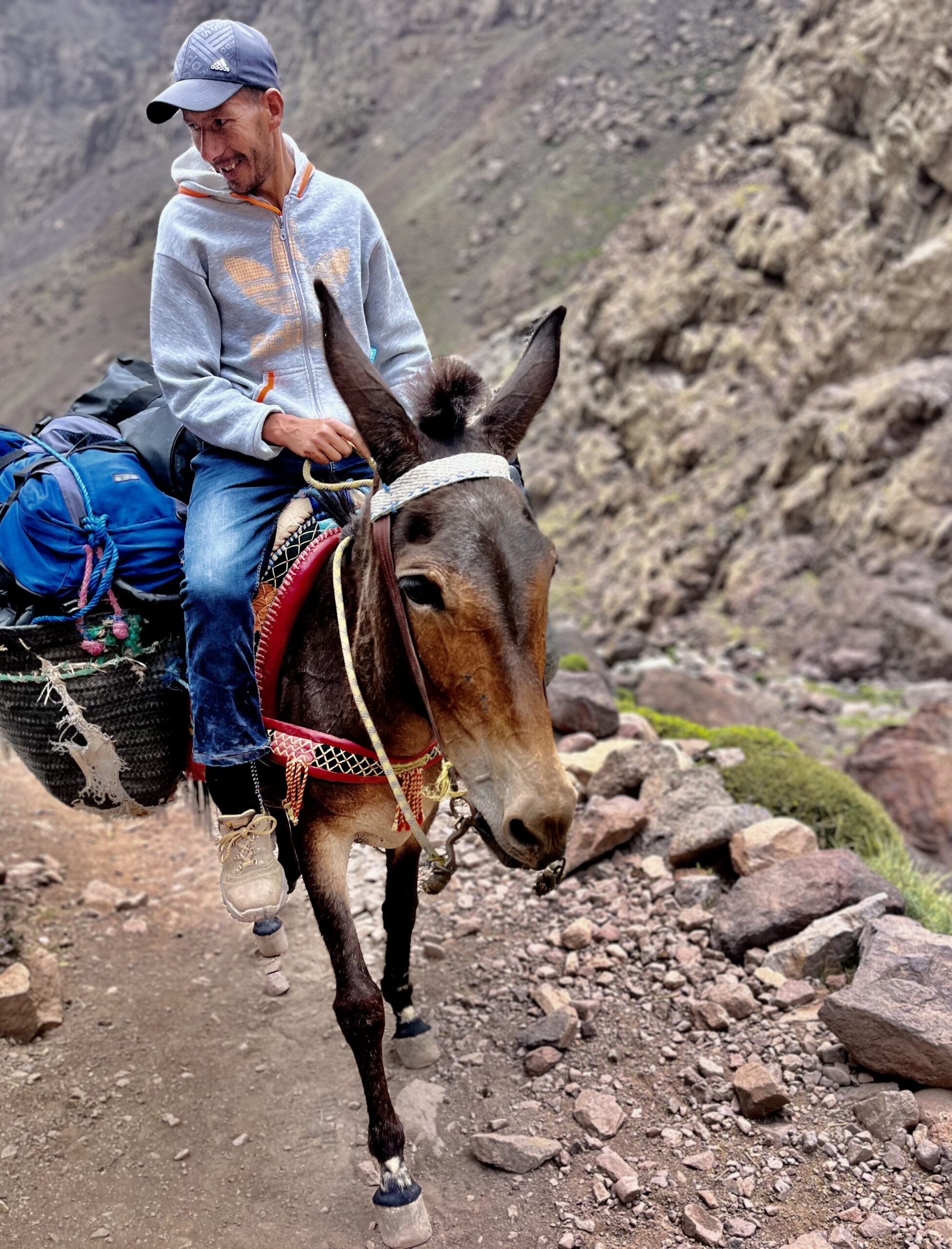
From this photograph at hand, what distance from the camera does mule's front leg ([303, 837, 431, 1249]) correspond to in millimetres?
3047

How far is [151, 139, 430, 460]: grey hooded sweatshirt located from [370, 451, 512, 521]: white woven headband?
2.02 ft

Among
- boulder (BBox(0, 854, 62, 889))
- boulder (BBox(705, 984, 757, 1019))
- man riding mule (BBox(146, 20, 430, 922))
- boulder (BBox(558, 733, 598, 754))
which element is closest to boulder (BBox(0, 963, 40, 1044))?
boulder (BBox(0, 854, 62, 889))

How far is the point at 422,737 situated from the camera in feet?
9.59

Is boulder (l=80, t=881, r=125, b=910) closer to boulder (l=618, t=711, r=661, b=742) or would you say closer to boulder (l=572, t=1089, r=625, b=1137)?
boulder (l=572, t=1089, r=625, b=1137)

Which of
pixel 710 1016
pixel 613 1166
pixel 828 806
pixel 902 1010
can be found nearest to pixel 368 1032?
pixel 613 1166

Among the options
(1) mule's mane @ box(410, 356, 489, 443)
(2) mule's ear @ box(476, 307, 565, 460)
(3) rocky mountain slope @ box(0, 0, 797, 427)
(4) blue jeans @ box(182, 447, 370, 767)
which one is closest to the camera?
(1) mule's mane @ box(410, 356, 489, 443)

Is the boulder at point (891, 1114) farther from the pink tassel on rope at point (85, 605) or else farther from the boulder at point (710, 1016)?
the pink tassel on rope at point (85, 605)

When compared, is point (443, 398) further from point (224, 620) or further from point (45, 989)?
point (45, 989)

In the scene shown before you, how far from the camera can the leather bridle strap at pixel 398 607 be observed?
8.15ft

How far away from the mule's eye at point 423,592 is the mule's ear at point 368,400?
0.36 metres

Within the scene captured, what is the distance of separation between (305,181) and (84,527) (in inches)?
57.9

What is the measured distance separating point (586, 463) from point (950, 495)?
1172 cm

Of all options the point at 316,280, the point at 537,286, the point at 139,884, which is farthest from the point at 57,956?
the point at 537,286

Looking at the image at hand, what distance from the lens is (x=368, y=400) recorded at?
2.51 m
